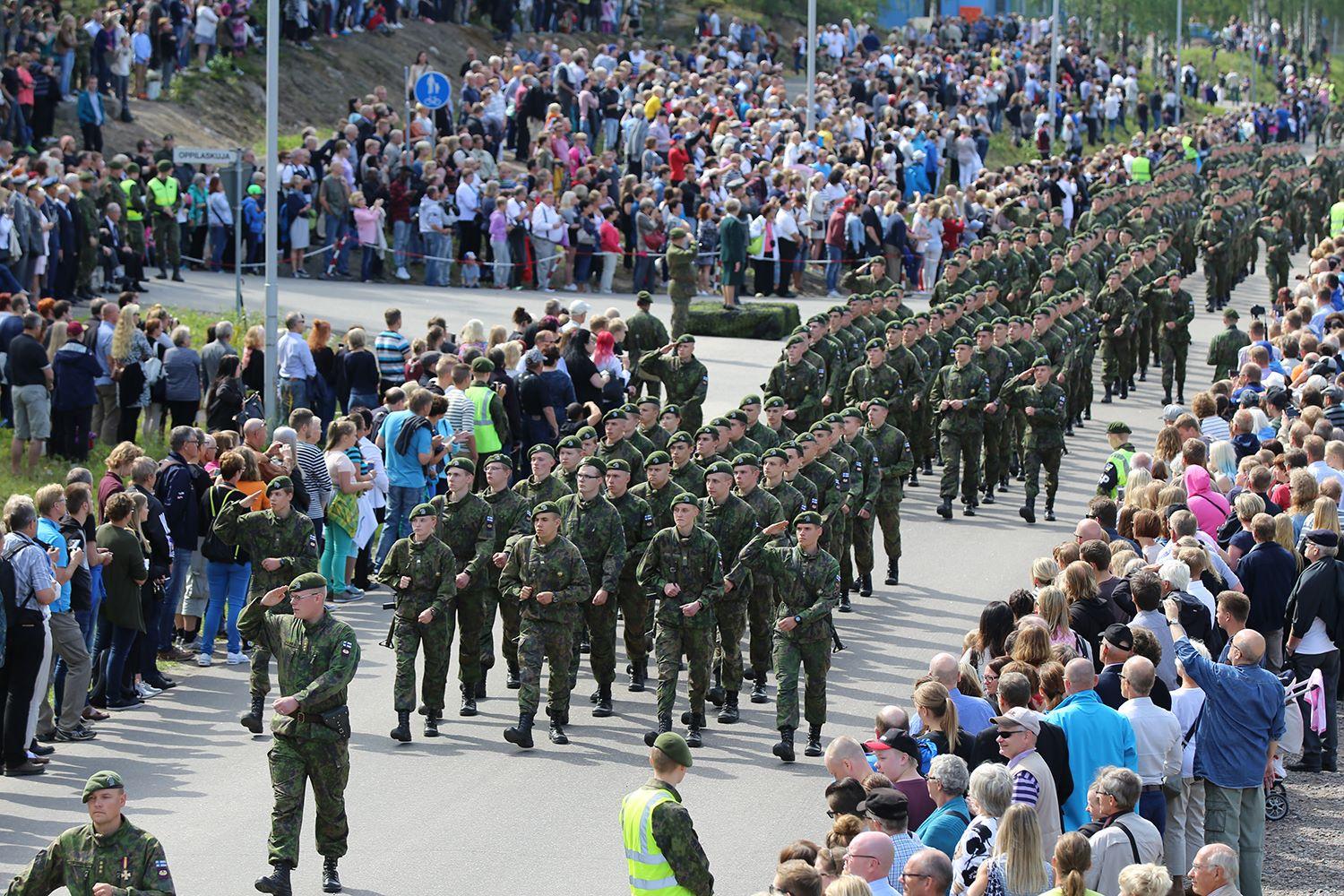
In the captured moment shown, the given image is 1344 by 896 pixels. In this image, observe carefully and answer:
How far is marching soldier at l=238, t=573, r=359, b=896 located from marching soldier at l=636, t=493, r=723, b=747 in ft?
9.16

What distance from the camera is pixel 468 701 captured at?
13.1m

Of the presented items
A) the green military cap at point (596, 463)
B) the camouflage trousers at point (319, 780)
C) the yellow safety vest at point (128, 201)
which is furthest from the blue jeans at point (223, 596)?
the yellow safety vest at point (128, 201)

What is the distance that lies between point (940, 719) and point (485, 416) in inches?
315

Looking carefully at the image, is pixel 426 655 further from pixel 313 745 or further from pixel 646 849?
pixel 646 849

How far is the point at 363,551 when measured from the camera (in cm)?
1572

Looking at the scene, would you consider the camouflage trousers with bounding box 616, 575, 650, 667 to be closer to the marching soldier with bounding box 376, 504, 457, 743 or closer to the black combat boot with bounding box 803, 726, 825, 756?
the marching soldier with bounding box 376, 504, 457, 743

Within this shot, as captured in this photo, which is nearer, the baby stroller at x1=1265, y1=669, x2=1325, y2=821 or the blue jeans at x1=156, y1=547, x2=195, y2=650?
the baby stroller at x1=1265, y1=669, x2=1325, y2=821

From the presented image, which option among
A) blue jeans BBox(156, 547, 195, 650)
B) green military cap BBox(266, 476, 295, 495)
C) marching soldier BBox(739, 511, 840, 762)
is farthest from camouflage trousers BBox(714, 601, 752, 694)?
blue jeans BBox(156, 547, 195, 650)

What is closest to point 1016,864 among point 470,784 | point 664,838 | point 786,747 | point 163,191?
point 664,838

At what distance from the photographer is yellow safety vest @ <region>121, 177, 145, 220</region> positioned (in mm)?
23500

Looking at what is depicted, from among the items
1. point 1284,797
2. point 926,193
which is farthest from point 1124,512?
→ point 926,193

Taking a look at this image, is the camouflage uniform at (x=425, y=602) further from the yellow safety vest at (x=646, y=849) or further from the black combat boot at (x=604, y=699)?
the yellow safety vest at (x=646, y=849)

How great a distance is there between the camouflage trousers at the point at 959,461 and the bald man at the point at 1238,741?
26.2ft

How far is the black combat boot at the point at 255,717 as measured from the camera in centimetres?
1204
